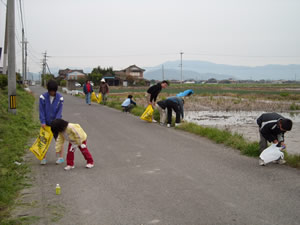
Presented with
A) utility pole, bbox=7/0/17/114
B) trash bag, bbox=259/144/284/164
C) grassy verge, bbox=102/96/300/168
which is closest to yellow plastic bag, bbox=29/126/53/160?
trash bag, bbox=259/144/284/164

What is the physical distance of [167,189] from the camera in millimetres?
5148

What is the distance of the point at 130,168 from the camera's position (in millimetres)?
6480

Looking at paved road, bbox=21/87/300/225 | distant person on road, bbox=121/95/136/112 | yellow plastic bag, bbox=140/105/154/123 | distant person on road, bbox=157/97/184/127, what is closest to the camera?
paved road, bbox=21/87/300/225

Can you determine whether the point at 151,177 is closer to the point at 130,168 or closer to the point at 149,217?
the point at 130,168

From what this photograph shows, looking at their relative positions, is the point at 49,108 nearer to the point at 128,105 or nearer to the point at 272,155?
the point at 272,155

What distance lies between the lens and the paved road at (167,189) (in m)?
4.12

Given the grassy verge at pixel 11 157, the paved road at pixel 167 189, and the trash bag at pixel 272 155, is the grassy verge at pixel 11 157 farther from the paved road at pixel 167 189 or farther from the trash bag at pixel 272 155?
the trash bag at pixel 272 155

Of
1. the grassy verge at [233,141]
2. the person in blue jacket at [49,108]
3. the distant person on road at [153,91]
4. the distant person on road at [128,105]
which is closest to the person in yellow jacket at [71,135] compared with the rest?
the person in blue jacket at [49,108]

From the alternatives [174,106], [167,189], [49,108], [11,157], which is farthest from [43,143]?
[174,106]

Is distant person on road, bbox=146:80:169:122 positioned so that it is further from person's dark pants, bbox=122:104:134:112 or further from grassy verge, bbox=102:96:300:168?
person's dark pants, bbox=122:104:134:112

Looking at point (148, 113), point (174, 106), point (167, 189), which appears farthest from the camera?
point (148, 113)

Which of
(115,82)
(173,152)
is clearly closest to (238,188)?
(173,152)

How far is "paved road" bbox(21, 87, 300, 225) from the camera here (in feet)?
13.5

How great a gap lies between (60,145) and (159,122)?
7197mm
